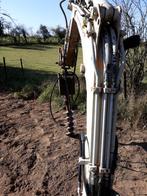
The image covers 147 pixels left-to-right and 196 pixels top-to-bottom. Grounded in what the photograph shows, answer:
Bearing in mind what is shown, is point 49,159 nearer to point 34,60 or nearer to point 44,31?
point 34,60

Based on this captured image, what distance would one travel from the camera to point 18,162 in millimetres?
7562

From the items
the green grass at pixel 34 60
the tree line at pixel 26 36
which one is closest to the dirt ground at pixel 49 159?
the green grass at pixel 34 60

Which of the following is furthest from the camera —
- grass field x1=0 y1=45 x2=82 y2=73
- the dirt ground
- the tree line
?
the tree line

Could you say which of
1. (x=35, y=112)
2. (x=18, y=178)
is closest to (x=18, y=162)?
(x=18, y=178)

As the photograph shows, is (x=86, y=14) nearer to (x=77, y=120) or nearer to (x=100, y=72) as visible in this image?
(x=100, y=72)

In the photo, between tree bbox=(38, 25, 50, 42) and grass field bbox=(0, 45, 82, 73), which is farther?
tree bbox=(38, 25, 50, 42)

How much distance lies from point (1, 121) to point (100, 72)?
6.72m

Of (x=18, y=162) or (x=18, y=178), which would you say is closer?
(x=18, y=178)

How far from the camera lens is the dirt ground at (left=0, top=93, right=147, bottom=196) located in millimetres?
6531

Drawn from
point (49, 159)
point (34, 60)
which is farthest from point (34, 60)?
point (49, 159)

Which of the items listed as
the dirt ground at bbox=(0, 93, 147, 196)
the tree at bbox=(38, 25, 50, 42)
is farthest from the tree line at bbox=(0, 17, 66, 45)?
the dirt ground at bbox=(0, 93, 147, 196)

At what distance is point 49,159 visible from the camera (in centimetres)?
752

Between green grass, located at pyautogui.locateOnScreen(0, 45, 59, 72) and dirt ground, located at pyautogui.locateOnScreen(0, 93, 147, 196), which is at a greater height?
dirt ground, located at pyautogui.locateOnScreen(0, 93, 147, 196)

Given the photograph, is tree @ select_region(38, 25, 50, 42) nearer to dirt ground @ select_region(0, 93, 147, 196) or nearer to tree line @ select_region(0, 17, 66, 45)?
tree line @ select_region(0, 17, 66, 45)
